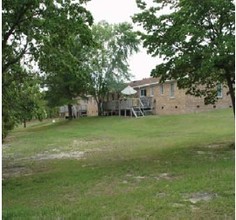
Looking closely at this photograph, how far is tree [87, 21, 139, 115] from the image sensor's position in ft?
150

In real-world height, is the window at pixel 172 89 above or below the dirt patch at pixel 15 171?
above

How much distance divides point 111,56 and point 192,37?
112 feet

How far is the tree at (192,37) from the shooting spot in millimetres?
12078

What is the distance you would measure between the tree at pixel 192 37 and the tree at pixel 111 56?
103ft

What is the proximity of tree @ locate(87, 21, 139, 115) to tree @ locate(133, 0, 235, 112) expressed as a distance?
31340mm

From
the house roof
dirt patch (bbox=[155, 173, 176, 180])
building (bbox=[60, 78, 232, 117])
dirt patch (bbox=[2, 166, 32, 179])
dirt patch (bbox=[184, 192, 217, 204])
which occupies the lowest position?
dirt patch (bbox=[2, 166, 32, 179])

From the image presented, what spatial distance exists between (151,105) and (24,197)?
35886 mm

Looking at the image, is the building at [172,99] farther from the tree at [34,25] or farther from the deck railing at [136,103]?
the tree at [34,25]

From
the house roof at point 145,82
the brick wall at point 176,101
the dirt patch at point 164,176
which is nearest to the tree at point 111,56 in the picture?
the house roof at point 145,82

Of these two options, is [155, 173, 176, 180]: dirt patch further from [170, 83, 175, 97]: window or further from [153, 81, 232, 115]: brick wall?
[170, 83, 175, 97]: window

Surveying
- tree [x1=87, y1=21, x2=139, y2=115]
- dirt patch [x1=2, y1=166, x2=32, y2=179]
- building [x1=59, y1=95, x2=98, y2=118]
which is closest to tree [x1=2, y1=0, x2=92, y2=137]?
dirt patch [x1=2, y1=166, x2=32, y2=179]

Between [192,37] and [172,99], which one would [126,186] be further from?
[172,99]

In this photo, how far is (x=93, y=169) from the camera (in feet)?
38.7

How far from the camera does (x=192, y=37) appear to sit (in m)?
12.6
